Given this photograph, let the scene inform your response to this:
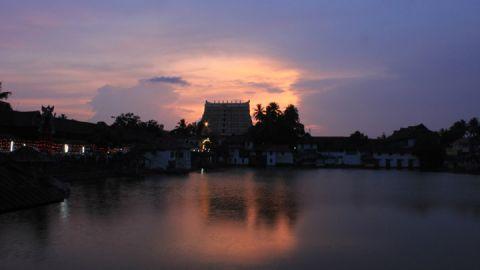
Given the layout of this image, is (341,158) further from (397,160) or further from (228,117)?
(228,117)

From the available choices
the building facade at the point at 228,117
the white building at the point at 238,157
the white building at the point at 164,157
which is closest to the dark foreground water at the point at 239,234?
the white building at the point at 164,157

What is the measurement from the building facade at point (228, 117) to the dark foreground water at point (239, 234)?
457ft

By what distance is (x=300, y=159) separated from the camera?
97.8 meters

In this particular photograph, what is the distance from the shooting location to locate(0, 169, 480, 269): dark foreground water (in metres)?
14.2

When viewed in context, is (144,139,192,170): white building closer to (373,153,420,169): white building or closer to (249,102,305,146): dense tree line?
(249,102,305,146): dense tree line

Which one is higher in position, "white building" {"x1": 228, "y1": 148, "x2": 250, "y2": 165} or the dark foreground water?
"white building" {"x1": 228, "y1": 148, "x2": 250, "y2": 165}

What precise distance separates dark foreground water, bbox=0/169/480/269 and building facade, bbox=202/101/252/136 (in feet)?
457

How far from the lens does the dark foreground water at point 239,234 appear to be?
560 inches

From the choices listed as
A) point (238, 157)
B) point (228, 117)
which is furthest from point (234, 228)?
point (228, 117)

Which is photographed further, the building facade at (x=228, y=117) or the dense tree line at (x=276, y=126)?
the building facade at (x=228, y=117)

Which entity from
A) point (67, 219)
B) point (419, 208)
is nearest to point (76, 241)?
point (67, 219)

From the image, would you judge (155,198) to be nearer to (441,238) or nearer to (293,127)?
(441,238)

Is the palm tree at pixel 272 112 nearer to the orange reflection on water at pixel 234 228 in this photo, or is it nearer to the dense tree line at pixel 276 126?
the dense tree line at pixel 276 126

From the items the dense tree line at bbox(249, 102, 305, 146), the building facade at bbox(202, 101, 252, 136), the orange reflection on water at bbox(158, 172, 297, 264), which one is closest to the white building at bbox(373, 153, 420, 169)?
the dense tree line at bbox(249, 102, 305, 146)
